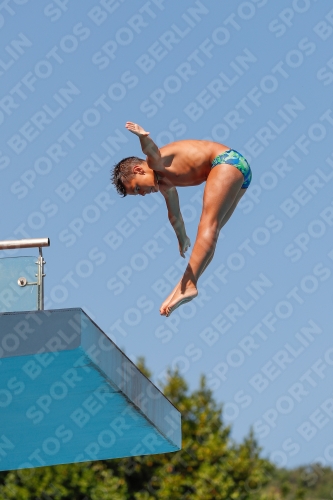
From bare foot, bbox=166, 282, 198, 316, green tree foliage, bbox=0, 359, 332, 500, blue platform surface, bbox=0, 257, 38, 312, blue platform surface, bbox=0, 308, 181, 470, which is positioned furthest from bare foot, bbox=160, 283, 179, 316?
green tree foliage, bbox=0, 359, 332, 500

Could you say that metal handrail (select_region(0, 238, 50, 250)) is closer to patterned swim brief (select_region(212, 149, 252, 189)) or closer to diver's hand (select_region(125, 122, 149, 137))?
diver's hand (select_region(125, 122, 149, 137))

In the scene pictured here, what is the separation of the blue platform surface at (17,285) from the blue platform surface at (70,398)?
52cm

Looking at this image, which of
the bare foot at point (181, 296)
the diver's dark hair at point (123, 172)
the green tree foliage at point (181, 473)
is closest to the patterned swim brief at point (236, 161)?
the diver's dark hair at point (123, 172)

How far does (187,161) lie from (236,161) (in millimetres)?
437

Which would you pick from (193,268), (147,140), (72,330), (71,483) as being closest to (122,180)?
(147,140)

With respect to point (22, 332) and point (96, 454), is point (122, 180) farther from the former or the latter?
point (96, 454)

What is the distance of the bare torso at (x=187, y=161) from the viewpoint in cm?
690

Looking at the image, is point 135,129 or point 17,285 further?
point 17,285

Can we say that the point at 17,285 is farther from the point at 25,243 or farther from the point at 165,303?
the point at 165,303

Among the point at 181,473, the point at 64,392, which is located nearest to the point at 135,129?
the point at 64,392

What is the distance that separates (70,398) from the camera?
648cm

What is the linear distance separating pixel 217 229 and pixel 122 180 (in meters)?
0.96

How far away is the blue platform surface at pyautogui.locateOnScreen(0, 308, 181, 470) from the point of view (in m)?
5.82

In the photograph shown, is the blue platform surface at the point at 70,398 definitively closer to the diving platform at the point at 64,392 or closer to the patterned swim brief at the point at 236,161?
the diving platform at the point at 64,392
